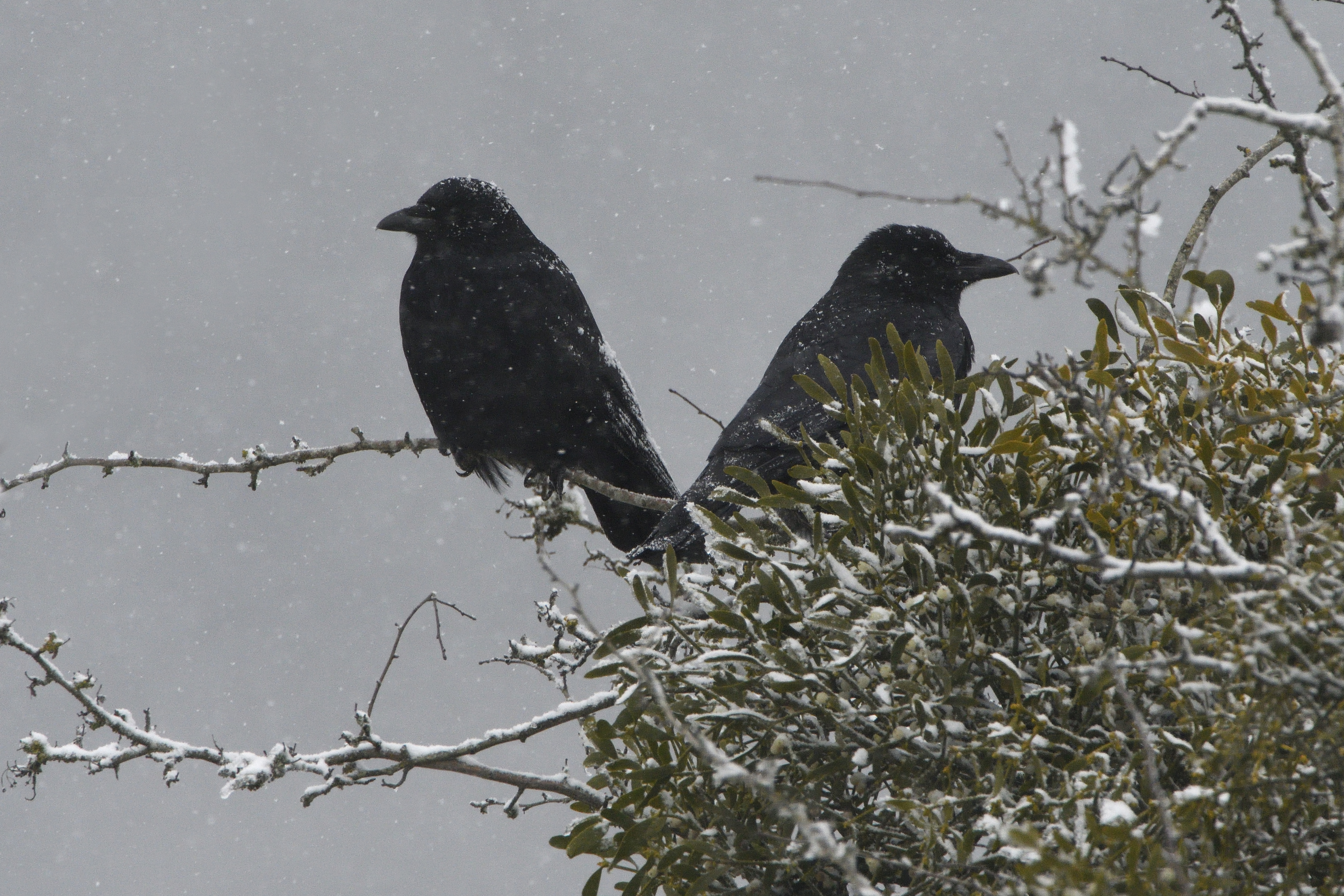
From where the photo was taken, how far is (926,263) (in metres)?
4.60

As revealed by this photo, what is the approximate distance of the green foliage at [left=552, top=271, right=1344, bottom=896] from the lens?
1.32 metres

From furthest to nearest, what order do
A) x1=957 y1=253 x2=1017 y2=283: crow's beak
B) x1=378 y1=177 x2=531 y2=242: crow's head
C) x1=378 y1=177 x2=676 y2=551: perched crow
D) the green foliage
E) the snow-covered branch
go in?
x1=378 y1=177 x2=531 y2=242: crow's head < x1=378 y1=177 x2=676 y2=551: perched crow < x1=957 y1=253 x2=1017 y2=283: crow's beak < the snow-covered branch < the green foliage

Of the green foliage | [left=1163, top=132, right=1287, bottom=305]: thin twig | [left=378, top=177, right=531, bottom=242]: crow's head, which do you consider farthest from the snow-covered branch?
[left=378, top=177, right=531, bottom=242]: crow's head

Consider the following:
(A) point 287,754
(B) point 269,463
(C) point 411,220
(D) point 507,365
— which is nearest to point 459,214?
(C) point 411,220

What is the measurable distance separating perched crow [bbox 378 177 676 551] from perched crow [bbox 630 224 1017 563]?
3.35 feet

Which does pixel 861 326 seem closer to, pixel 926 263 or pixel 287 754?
pixel 926 263

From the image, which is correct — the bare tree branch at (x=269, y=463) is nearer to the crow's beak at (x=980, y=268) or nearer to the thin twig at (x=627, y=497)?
the thin twig at (x=627, y=497)

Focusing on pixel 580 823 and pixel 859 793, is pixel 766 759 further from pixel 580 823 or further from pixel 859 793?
pixel 580 823

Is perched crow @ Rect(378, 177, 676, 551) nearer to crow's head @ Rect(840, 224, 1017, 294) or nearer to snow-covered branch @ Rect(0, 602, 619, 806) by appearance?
crow's head @ Rect(840, 224, 1017, 294)

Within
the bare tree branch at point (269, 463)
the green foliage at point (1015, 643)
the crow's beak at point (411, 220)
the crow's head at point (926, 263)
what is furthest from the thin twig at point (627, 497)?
the crow's beak at point (411, 220)

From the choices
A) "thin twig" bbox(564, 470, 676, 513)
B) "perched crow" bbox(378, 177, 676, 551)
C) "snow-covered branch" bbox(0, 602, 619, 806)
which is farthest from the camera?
"perched crow" bbox(378, 177, 676, 551)

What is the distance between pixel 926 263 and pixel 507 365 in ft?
5.68

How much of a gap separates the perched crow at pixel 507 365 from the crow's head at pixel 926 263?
1230 millimetres

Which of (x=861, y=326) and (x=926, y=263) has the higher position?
(x=926, y=263)
